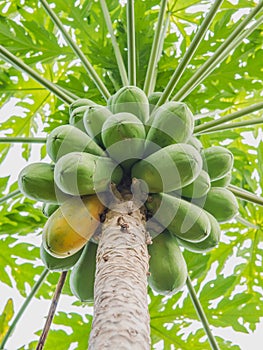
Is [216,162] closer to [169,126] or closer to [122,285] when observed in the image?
[169,126]

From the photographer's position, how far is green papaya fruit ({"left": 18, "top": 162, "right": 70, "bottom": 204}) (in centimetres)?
183

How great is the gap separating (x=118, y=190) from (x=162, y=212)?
0.18 meters

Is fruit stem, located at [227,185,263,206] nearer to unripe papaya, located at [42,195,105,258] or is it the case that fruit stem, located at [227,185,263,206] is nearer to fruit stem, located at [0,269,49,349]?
unripe papaya, located at [42,195,105,258]

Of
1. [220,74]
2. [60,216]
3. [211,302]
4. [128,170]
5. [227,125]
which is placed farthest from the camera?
[220,74]

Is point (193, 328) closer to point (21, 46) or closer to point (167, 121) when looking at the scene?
point (167, 121)

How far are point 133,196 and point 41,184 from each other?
1.15ft

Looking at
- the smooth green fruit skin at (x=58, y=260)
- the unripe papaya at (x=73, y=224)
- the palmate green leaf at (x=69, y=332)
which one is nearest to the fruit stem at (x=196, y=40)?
the unripe papaya at (x=73, y=224)

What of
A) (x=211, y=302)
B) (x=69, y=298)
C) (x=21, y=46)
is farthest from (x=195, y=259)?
(x=21, y=46)

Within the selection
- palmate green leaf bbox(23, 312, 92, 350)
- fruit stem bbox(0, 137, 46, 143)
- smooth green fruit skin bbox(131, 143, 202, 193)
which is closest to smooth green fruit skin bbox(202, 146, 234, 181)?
smooth green fruit skin bbox(131, 143, 202, 193)

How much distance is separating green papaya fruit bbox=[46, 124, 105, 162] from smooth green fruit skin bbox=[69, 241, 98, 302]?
36 centimetres

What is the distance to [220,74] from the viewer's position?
3219 mm

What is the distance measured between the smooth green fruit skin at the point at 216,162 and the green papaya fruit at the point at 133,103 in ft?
1.01

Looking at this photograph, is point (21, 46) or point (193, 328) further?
point (21, 46)

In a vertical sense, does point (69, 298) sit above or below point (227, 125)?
below
